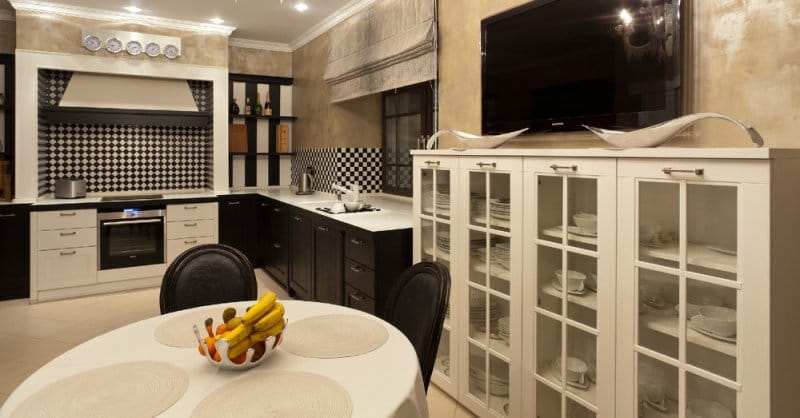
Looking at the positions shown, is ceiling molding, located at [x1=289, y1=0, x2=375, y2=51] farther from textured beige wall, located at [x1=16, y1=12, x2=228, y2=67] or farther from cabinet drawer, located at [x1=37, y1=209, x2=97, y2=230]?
cabinet drawer, located at [x1=37, y1=209, x2=97, y2=230]

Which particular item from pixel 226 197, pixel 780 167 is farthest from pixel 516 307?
pixel 226 197

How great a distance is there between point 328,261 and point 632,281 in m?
2.42

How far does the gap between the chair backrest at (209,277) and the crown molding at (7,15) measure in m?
4.51

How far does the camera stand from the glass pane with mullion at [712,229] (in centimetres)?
143

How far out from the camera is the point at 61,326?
396 centimetres

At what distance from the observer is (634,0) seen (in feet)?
6.47

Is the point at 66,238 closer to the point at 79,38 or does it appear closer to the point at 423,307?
the point at 79,38

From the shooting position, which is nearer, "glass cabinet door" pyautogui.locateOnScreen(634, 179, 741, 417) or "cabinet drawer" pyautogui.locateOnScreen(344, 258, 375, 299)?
"glass cabinet door" pyautogui.locateOnScreen(634, 179, 741, 417)

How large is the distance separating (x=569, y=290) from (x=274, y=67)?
5.41 m

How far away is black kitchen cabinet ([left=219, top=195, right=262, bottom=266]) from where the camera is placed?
546cm

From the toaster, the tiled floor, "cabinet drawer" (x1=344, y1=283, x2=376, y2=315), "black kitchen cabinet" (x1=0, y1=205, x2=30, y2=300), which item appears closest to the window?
"cabinet drawer" (x1=344, y1=283, x2=376, y2=315)

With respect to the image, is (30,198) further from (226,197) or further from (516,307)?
(516,307)

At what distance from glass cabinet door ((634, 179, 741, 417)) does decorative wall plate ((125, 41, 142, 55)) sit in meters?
5.18

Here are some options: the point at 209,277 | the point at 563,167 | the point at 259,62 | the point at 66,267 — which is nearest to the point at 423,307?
the point at 563,167
